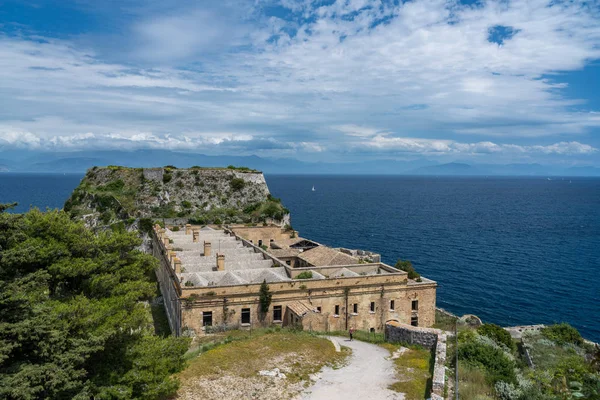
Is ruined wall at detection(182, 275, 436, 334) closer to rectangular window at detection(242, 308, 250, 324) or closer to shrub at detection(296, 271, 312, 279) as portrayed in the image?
rectangular window at detection(242, 308, 250, 324)

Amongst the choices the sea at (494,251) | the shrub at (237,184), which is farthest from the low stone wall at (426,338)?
the shrub at (237,184)

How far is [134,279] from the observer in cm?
2117

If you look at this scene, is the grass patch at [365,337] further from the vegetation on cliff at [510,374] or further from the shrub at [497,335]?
the shrub at [497,335]

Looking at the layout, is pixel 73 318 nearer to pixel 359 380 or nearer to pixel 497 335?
pixel 359 380

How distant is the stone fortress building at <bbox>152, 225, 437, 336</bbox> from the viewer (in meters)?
34.0

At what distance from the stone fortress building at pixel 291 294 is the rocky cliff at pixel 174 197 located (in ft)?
117

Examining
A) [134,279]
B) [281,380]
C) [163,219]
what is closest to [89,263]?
[134,279]

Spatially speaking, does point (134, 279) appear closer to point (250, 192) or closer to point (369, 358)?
point (369, 358)

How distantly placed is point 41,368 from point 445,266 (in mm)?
72433

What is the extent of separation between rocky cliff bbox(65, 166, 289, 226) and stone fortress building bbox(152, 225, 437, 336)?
35.7 meters

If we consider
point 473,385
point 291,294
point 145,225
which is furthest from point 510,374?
point 145,225

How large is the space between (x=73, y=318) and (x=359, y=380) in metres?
14.2

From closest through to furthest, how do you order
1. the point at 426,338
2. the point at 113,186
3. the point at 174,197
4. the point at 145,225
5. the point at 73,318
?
Answer: the point at 73,318 < the point at 426,338 < the point at 145,225 < the point at 174,197 < the point at 113,186

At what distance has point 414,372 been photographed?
23.7 metres
